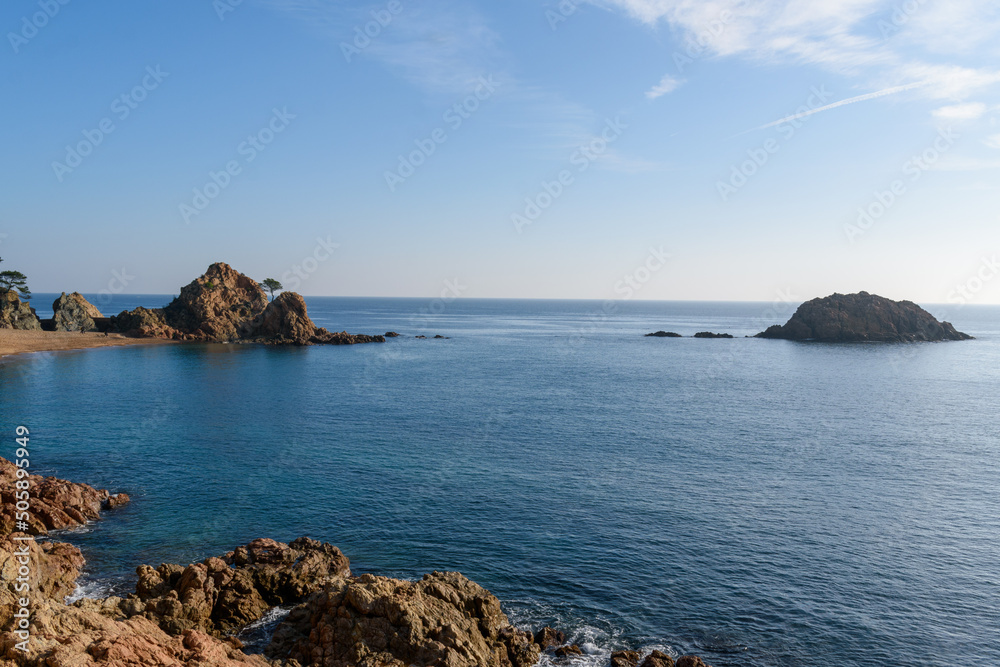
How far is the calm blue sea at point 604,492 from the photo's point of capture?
30.3 m

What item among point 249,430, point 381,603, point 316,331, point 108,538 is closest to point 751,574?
point 381,603

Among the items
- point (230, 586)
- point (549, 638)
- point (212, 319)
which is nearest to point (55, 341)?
point (212, 319)

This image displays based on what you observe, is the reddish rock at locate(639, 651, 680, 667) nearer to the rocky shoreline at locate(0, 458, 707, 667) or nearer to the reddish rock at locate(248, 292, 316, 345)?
the rocky shoreline at locate(0, 458, 707, 667)

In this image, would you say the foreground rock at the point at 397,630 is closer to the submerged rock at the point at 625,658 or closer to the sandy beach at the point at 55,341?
the submerged rock at the point at 625,658

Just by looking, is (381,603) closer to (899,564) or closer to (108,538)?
(108,538)

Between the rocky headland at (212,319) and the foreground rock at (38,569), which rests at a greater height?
the rocky headland at (212,319)

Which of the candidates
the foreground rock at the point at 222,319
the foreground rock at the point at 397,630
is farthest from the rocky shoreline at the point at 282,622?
the foreground rock at the point at 222,319

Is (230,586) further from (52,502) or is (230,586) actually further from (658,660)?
(658,660)

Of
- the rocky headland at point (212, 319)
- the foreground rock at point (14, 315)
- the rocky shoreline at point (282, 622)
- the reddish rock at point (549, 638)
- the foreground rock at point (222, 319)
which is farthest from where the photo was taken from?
the foreground rock at point (222, 319)

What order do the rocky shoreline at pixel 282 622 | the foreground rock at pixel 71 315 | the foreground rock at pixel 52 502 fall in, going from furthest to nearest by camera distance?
the foreground rock at pixel 71 315 → the foreground rock at pixel 52 502 → the rocky shoreline at pixel 282 622

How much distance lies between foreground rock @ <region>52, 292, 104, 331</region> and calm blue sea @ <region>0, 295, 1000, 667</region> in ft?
191

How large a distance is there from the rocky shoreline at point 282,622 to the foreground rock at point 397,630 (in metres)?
0.05

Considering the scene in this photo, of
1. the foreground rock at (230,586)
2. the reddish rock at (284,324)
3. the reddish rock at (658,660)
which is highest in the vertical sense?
the reddish rock at (284,324)

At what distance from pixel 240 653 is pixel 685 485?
3612cm
